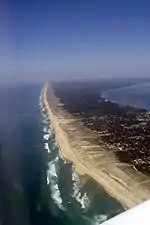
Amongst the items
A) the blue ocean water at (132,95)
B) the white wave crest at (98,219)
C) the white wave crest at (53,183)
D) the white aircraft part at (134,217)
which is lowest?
the white wave crest at (98,219)

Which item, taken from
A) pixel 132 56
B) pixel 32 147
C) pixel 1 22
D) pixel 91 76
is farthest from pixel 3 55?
pixel 132 56

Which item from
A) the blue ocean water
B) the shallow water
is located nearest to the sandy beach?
the shallow water

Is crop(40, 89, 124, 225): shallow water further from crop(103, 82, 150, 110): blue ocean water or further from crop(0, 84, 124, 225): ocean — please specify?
crop(103, 82, 150, 110): blue ocean water

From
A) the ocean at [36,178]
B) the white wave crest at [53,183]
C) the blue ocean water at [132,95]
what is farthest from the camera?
the blue ocean water at [132,95]

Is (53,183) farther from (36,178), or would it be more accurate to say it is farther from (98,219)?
(98,219)

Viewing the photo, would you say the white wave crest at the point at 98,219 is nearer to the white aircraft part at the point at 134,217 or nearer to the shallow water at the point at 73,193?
the shallow water at the point at 73,193

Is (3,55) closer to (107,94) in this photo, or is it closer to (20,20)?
(20,20)

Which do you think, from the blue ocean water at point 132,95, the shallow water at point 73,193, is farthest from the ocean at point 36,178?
the blue ocean water at point 132,95
